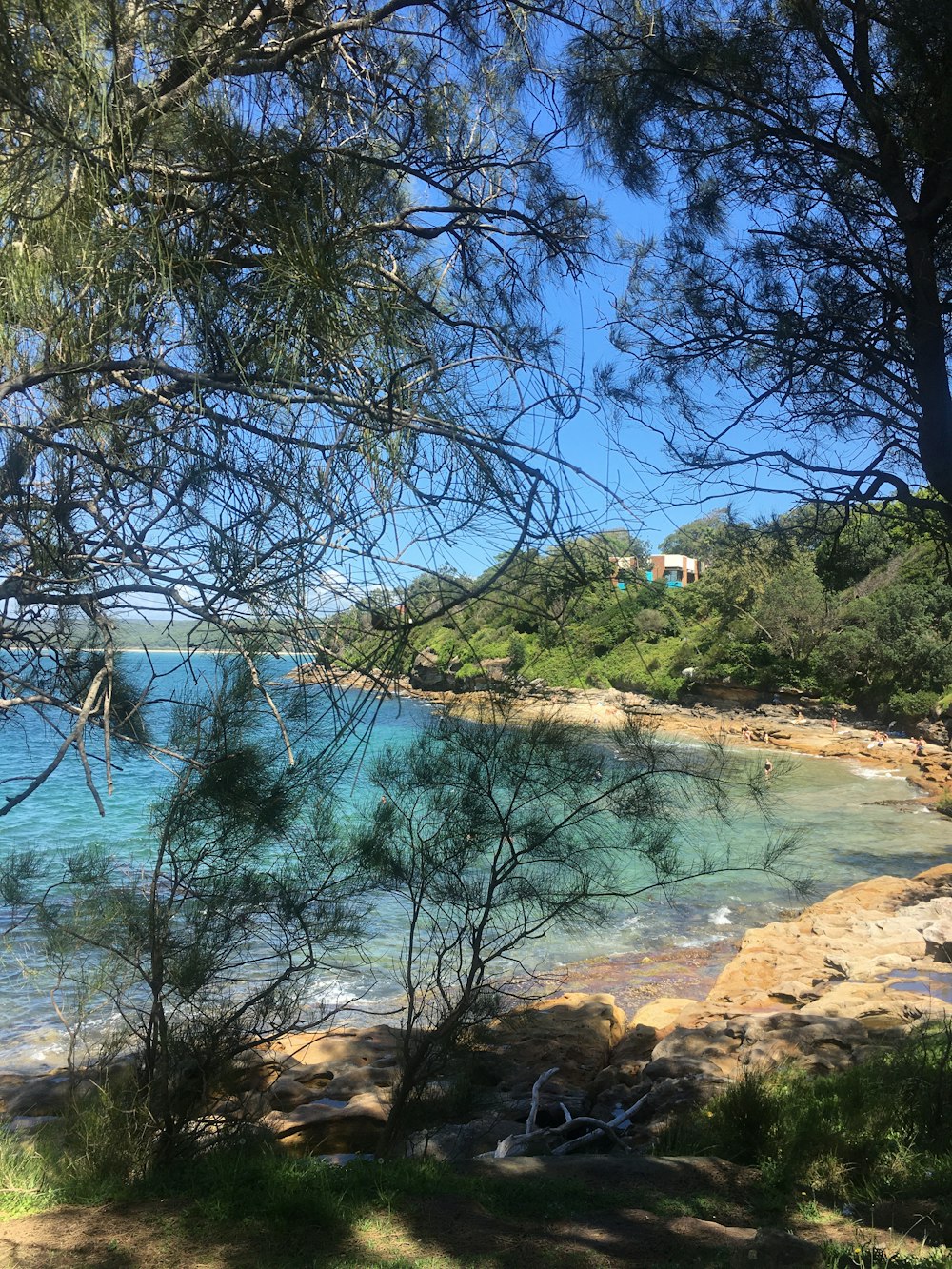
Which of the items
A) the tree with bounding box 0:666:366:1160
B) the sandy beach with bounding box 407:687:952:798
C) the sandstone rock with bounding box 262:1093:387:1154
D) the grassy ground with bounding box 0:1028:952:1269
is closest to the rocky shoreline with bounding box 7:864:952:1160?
the sandstone rock with bounding box 262:1093:387:1154

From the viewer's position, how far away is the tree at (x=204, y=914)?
3234 mm

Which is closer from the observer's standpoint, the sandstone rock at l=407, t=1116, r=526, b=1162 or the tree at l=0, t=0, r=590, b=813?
the tree at l=0, t=0, r=590, b=813

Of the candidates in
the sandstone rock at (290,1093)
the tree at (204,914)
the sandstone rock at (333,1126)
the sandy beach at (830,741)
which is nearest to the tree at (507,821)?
the tree at (204,914)

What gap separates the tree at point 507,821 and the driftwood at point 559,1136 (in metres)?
0.46

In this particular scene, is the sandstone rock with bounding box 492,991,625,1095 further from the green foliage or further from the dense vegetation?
the dense vegetation

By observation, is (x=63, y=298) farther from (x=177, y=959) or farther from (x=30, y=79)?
(x=177, y=959)

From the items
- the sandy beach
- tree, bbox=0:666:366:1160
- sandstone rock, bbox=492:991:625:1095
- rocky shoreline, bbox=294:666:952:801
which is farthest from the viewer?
the sandy beach

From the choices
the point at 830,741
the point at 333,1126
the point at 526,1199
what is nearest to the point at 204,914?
the point at 526,1199

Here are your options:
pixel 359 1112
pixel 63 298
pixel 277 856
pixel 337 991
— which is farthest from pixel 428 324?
pixel 337 991

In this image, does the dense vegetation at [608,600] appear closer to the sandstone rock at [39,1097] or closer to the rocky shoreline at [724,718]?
the rocky shoreline at [724,718]

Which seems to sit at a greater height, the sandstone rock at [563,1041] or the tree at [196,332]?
the tree at [196,332]

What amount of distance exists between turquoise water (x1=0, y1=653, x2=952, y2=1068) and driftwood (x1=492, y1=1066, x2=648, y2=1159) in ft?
2.78

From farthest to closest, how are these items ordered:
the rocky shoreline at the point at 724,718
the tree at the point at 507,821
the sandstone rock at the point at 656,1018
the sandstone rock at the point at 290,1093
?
the sandstone rock at the point at 656,1018
the sandstone rock at the point at 290,1093
the tree at the point at 507,821
the rocky shoreline at the point at 724,718

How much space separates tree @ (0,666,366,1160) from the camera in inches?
127
